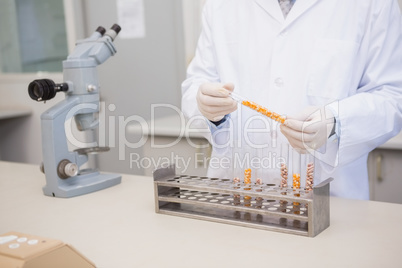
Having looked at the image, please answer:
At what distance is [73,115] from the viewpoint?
1.72 meters

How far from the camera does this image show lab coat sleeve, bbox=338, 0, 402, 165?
144cm

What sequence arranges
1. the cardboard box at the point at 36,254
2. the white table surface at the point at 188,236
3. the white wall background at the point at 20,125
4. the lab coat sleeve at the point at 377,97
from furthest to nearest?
the white wall background at the point at 20,125, the lab coat sleeve at the point at 377,97, the white table surface at the point at 188,236, the cardboard box at the point at 36,254

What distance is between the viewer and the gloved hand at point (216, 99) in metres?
1.47

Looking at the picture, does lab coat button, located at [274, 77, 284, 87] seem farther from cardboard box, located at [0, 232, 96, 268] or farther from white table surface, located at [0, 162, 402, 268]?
cardboard box, located at [0, 232, 96, 268]

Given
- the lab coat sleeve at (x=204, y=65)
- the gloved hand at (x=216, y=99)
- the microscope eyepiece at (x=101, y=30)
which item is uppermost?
the microscope eyepiece at (x=101, y=30)

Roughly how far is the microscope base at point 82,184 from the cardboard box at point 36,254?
621mm

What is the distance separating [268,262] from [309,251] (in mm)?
113

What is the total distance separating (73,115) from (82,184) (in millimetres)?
257

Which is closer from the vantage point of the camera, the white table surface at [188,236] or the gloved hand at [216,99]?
the white table surface at [188,236]

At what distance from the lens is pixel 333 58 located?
1590mm

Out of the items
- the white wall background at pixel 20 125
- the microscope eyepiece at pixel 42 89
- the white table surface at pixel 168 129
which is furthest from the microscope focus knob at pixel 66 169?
the white wall background at pixel 20 125

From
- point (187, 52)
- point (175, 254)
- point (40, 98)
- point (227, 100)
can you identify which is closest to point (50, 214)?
point (40, 98)

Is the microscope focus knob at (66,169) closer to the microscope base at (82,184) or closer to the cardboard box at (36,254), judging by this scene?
the microscope base at (82,184)

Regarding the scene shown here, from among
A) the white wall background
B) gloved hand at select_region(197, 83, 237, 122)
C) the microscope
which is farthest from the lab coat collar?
the white wall background
